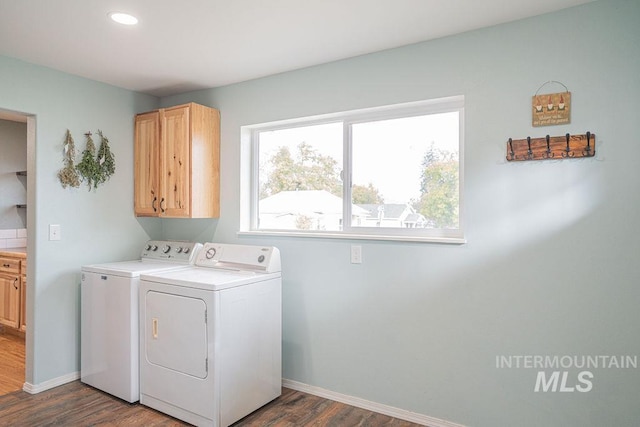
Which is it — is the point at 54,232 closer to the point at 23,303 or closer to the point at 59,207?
the point at 59,207

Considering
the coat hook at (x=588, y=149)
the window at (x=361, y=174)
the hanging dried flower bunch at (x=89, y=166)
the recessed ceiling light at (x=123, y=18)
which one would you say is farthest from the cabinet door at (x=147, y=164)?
the coat hook at (x=588, y=149)

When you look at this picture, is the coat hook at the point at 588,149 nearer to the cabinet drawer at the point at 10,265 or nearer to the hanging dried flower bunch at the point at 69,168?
the hanging dried flower bunch at the point at 69,168

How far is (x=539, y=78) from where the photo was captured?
7.18 ft

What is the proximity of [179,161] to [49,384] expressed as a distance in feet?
6.14

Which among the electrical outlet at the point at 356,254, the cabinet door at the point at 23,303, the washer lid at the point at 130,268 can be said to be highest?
the electrical outlet at the point at 356,254

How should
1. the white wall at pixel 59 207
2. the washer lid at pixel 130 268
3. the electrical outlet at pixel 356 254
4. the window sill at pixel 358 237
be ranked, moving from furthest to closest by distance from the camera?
the white wall at pixel 59 207
the washer lid at pixel 130 268
the electrical outlet at pixel 356 254
the window sill at pixel 358 237

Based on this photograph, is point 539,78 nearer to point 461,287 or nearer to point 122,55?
point 461,287

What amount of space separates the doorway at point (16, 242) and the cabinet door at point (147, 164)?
0.77 meters

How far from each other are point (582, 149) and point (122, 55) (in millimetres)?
2806

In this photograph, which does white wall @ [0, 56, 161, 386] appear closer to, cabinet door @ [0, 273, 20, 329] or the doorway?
the doorway

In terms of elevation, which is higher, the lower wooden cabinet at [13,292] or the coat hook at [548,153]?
the coat hook at [548,153]

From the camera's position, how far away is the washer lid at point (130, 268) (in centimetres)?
285

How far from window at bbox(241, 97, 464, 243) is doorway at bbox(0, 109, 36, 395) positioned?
1.58 m

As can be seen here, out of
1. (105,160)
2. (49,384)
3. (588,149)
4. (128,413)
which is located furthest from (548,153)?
(49,384)
